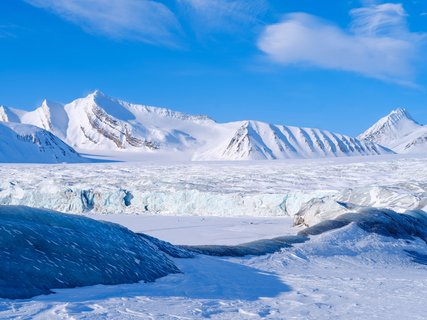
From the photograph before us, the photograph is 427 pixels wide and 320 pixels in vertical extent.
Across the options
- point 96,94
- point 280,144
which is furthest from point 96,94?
point 280,144

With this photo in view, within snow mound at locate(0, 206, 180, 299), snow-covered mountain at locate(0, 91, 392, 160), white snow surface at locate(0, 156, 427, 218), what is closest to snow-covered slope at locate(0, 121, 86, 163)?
snow-covered mountain at locate(0, 91, 392, 160)

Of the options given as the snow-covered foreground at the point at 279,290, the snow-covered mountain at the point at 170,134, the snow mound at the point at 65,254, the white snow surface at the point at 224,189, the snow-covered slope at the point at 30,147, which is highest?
the snow-covered mountain at the point at 170,134

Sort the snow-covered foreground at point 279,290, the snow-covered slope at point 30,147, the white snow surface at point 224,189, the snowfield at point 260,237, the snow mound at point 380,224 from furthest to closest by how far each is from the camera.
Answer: the snow-covered slope at point 30,147
the white snow surface at point 224,189
the snow mound at point 380,224
the snowfield at point 260,237
the snow-covered foreground at point 279,290

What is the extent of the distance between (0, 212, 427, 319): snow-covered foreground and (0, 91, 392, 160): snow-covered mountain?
354 ft

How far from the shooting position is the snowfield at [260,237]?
620 centimetres

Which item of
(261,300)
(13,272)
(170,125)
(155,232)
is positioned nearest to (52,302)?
(13,272)

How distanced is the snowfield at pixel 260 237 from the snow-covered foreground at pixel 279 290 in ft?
0.07

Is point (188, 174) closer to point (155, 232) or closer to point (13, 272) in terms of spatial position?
point (155, 232)

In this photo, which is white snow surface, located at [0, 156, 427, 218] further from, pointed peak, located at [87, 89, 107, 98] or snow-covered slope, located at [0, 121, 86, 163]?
pointed peak, located at [87, 89, 107, 98]

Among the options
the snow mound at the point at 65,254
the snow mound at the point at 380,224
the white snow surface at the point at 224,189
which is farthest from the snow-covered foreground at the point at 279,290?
the white snow surface at the point at 224,189

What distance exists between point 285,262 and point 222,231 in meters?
6.68

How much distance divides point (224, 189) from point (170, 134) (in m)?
119

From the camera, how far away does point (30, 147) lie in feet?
304

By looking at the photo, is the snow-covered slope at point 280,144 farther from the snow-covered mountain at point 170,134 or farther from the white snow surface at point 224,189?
the white snow surface at point 224,189
